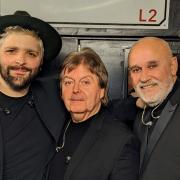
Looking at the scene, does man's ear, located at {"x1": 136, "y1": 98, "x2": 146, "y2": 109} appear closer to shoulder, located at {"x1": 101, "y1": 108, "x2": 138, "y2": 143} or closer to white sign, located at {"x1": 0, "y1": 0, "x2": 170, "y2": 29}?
shoulder, located at {"x1": 101, "y1": 108, "x2": 138, "y2": 143}

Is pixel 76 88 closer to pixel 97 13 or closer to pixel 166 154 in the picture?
pixel 166 154

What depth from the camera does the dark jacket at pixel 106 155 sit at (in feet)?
5.61

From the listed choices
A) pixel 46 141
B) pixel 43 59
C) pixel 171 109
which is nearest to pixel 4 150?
pixel 46 141

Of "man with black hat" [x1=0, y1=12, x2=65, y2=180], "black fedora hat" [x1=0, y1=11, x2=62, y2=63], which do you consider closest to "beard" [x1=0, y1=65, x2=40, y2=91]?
"man with black hat" [x1=0, y1=12, x2=65, y2=180]

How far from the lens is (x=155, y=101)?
1943 millimetres

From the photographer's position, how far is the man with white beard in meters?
1.70

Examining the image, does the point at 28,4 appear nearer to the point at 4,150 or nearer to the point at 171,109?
the point at 4,150

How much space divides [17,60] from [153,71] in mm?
662

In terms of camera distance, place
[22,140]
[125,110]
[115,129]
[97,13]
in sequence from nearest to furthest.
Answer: [115,129], [22,140], [125,110], [97,13]

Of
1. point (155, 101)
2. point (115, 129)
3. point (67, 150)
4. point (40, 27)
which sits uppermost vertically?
point (40, 27)

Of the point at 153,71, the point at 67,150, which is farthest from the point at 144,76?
the point at 67,150

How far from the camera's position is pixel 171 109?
178 centimetres

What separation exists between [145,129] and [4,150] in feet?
2.21

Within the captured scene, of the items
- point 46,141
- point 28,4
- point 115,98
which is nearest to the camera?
point 46,141
